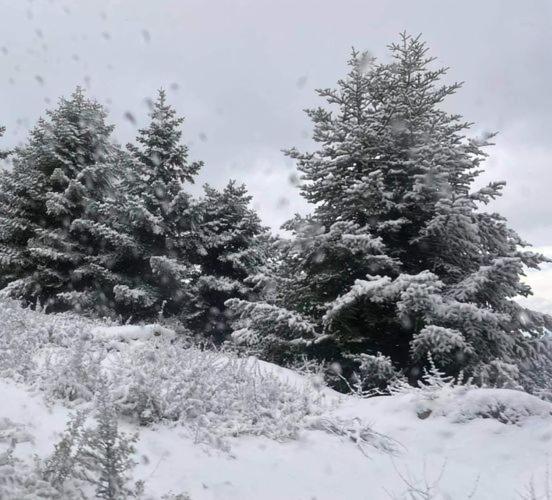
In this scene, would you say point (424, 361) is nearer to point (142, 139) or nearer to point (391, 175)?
point (391, 175)

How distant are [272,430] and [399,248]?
6588 mm

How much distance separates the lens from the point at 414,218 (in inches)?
441

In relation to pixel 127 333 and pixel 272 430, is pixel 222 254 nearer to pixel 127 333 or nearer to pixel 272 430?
pixel 127 333

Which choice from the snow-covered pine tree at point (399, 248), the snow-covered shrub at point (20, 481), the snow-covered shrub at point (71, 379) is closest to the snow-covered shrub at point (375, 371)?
the snow-covered pine tree at point (399, 248)

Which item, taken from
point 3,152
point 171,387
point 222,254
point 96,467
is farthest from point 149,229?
point 96,467

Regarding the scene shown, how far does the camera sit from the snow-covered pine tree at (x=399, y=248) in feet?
29.5

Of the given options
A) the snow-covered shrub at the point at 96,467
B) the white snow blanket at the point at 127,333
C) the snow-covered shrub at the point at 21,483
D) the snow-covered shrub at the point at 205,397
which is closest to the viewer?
the snow-covered shrub at the point at 21,483

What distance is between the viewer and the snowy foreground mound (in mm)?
4047

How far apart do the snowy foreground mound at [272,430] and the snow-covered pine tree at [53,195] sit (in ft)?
33.4

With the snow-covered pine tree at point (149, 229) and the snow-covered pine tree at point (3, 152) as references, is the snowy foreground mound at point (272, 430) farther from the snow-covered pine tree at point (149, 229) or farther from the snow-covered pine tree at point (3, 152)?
the snow-covered pine tree at point (3, 152)

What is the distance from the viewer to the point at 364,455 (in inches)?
197

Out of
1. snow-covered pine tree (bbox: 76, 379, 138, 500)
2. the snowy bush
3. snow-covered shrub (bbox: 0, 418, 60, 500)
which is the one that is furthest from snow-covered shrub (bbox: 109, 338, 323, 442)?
snow-covered shrub (bbox: 0, 418, 60, 500)

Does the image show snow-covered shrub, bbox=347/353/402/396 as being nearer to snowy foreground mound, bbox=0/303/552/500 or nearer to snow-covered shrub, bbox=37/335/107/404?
snowy foreground mound, bbox=0/303/552/500

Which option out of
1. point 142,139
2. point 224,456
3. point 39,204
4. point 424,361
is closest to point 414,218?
point 424,361
